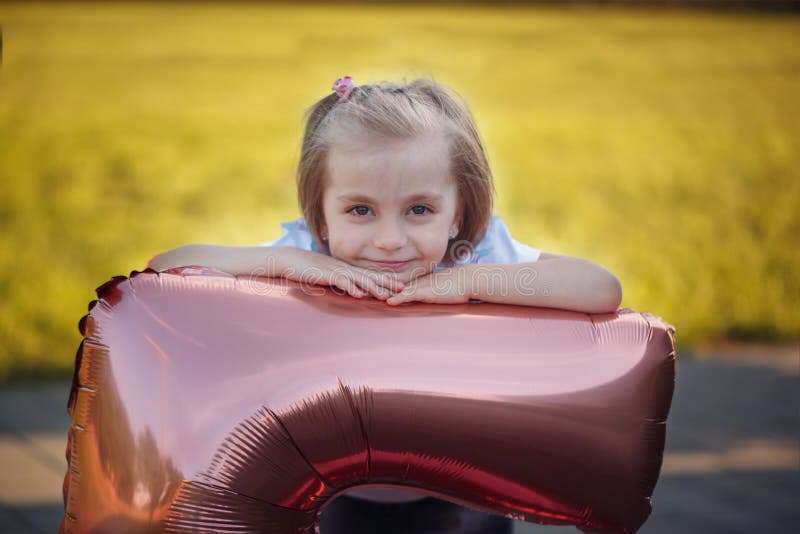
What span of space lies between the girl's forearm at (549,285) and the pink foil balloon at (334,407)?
32 millimetres

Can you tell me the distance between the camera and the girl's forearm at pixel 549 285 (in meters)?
1.49

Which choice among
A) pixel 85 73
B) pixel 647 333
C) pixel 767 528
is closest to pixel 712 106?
pixel 767 528

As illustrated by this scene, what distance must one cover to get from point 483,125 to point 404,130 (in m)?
4.36

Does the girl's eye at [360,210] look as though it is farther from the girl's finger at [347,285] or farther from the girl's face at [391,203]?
the girl's finger at [347,285]

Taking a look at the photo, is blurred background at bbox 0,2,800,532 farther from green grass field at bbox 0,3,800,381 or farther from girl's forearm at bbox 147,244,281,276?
girl's forearm at bbox 147,244,281,276

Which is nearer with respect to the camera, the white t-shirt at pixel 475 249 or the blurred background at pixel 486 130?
the white t-shirt at pixel 475 249

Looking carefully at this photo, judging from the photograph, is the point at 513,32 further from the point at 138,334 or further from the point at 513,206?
the point at 138,334

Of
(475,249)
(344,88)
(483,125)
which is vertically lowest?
(475,249)

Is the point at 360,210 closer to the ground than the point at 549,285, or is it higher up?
higher up

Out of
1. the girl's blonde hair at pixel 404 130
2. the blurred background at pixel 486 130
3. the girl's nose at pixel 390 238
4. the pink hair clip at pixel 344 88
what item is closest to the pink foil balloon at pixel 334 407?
the girl's nose at pixel 390 238

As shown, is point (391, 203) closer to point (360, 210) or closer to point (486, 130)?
point (360, 210)

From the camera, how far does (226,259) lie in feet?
5.16

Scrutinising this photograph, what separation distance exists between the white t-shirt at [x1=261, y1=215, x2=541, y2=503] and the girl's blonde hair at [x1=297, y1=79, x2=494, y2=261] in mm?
36

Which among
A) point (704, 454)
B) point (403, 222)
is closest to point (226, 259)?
point (403, 222)
